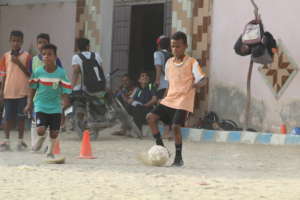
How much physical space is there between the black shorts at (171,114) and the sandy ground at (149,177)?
1.59 feet

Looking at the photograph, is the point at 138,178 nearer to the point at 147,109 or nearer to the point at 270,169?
the point at 270,169

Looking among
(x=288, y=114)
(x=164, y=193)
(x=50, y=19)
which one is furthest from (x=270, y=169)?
(x=50, y=19)

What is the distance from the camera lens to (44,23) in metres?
14.6

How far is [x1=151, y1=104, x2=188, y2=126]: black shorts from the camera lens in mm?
7082

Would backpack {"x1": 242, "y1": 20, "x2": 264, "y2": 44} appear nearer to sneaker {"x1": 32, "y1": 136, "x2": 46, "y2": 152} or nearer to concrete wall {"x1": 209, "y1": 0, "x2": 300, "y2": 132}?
concrete wall {"x1": 209, "y1": 0, "x2": 300, "y2": 132}

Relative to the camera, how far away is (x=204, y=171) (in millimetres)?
6648

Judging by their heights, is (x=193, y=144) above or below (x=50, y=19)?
below

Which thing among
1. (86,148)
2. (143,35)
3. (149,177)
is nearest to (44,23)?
(143,35)

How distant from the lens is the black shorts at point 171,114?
708cm

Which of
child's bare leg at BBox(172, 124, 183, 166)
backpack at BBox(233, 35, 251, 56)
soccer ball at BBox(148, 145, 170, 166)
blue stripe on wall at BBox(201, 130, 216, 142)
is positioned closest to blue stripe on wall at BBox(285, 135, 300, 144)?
blue stripe on wall at BBox(201, 130, 216, 142)

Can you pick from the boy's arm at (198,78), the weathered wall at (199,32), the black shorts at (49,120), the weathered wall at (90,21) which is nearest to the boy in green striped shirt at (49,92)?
the black shorts at (49,120)

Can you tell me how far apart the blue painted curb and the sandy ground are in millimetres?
948

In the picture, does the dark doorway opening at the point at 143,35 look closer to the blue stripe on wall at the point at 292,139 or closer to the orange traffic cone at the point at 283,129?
the orange traffic cone at the point at 283,129

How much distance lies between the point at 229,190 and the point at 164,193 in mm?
531
